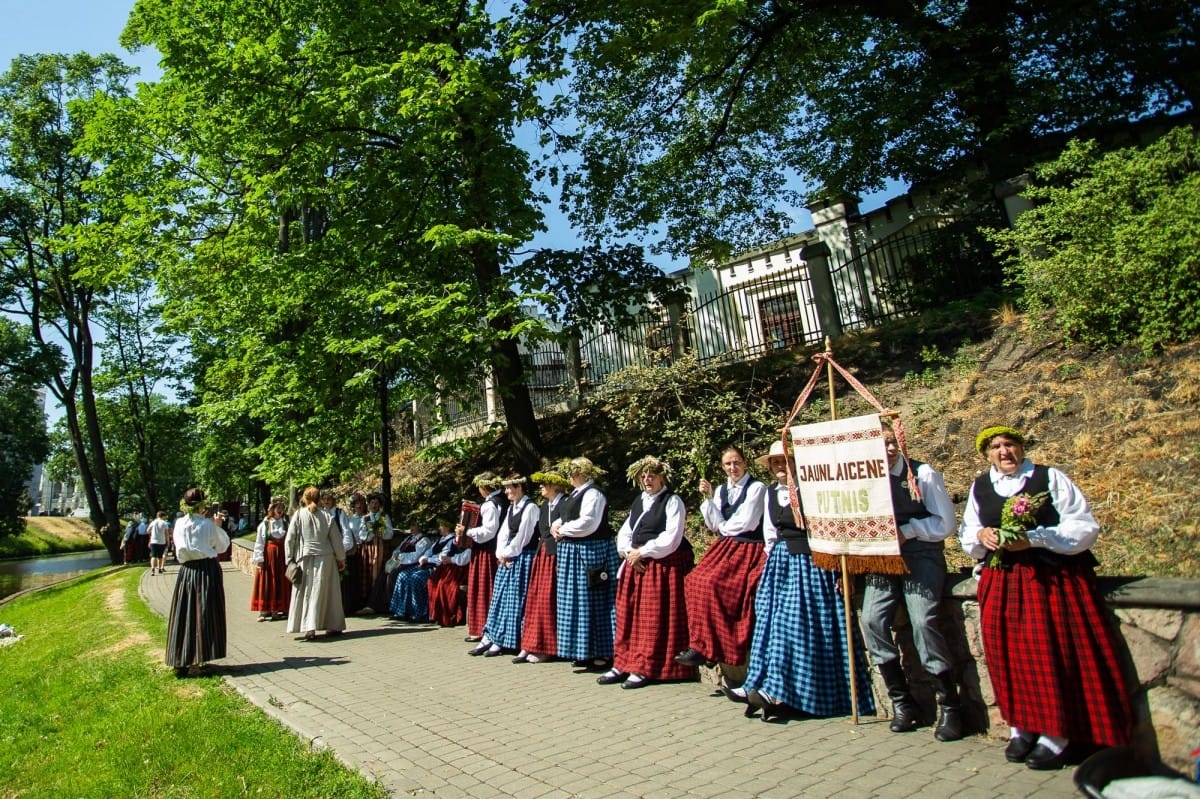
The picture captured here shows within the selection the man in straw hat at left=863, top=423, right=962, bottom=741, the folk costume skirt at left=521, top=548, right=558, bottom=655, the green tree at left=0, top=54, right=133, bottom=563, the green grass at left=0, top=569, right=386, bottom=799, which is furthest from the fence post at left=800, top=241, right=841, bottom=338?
the green tree at left=0, top=54, right=133, bottom=563

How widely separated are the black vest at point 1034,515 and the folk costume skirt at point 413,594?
8569 mm

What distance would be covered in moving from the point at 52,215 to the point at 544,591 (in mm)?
31087

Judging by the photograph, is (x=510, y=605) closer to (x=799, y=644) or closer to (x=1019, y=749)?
(x=799, y=644)

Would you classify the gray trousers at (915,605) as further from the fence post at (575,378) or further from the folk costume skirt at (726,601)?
the fence post at (575,378)

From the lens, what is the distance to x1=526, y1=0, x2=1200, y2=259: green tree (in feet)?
41.0

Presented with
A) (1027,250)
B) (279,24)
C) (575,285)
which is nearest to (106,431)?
(279,24)

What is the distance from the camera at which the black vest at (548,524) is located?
7.82m

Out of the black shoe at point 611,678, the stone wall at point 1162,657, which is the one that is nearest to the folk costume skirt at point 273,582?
the black shoe at point 611,678

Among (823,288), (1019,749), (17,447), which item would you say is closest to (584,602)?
(1019,749)

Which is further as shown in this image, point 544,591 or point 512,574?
point 512,574

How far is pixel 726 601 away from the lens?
19.6 feet

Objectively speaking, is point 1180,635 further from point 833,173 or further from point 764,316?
point 833,173

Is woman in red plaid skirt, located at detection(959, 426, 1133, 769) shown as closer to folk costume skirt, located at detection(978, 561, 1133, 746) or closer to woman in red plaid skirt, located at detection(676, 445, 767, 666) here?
folk costume skirt, located at detection(978, 561, 1133, 746)

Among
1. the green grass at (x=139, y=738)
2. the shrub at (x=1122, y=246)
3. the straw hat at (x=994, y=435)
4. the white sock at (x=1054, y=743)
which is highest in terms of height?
the shrub at (x=1122, y=246)
